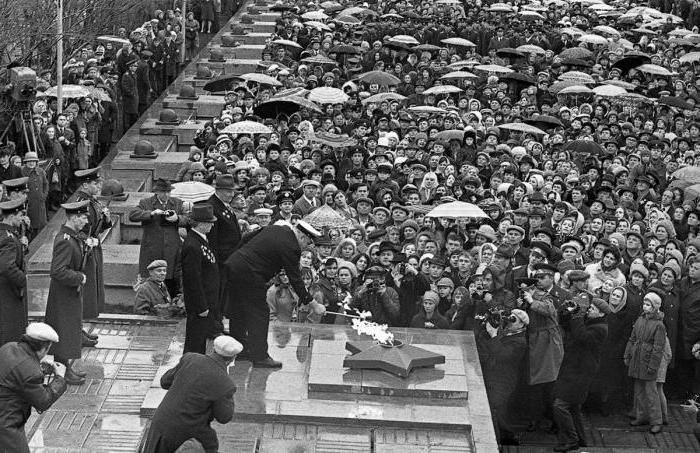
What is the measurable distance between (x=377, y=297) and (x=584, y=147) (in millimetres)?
7532

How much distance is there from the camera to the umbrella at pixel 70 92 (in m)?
20.4

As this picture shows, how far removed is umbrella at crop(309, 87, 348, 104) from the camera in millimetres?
22953

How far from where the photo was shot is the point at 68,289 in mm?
12633

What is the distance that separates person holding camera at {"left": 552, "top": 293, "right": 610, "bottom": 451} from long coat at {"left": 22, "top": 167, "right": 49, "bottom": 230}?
7475 millimetres

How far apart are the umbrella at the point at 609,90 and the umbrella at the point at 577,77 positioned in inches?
48.4

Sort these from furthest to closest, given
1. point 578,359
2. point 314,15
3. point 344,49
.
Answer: point 314,15 → point 344,49 → point 578,359

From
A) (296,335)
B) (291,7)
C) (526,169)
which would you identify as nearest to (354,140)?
(526,169)

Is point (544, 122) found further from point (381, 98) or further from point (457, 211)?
point (457, 211)

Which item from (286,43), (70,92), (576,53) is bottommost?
(286,43)

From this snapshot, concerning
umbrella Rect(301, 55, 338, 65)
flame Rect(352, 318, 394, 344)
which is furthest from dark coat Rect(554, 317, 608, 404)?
umbrella Rect(301, 55, 338, 65)

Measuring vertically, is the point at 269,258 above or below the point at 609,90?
above

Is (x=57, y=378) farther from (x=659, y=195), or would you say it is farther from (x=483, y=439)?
(x=659, y=195)

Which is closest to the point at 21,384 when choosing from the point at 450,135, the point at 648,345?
the point at 648,345

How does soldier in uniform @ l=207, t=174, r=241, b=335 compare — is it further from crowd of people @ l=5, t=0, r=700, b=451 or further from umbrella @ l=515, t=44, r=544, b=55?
umbrella @ l=515, t=44, r=544, b=55
